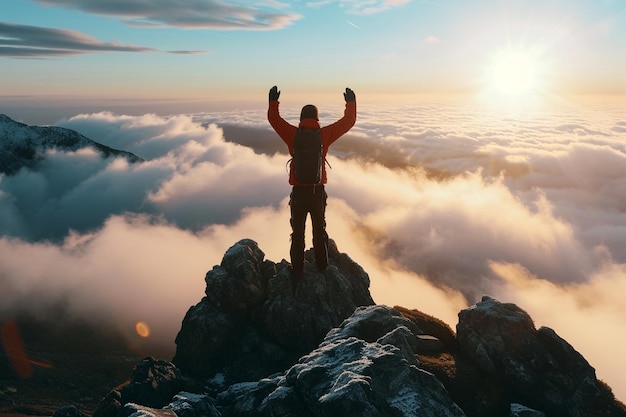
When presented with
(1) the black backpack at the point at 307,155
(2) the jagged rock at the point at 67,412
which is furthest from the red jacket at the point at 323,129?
(2) the jagged rock at the point at 67,412

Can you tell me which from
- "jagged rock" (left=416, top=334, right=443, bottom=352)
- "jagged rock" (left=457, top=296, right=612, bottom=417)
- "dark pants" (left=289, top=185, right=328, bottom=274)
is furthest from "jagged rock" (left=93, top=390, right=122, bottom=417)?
"jagged rock" (left=457, top=296, right=612, bottom=417)

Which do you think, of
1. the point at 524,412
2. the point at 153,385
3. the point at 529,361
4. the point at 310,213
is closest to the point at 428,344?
the point at 529,361

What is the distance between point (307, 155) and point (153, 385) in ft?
49.4

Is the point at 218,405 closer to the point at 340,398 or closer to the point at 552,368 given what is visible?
the point at 340,398

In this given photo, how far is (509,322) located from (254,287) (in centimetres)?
1839

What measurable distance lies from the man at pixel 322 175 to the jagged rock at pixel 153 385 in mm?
10766

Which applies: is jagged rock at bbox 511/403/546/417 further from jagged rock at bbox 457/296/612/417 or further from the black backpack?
the black backpack

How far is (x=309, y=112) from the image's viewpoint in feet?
51.2

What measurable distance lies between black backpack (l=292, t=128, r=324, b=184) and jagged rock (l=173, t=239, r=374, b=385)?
1433 centimetres

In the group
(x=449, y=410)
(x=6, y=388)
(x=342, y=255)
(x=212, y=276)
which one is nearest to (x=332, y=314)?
(x=342, y=255)

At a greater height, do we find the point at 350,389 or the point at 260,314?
the point at 350,389

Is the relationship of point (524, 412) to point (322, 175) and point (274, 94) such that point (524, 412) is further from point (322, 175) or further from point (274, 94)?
point (274, 94)

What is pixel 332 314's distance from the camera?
1085 inches

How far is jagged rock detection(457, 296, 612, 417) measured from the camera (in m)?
14.5
